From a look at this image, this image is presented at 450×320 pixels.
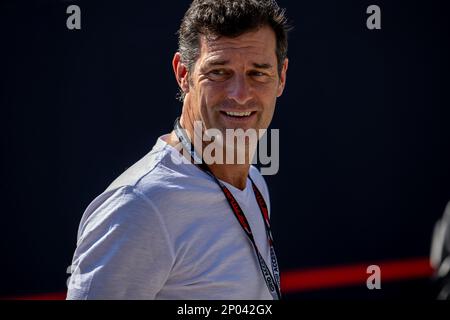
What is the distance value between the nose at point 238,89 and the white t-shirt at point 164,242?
260mm

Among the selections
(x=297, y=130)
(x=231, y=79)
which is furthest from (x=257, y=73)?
(x=297, y=130)

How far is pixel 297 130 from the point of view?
162 inches

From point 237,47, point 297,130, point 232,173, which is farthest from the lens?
point 297,130

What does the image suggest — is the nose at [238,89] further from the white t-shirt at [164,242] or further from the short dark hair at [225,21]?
the white t-shirt at [164,242]

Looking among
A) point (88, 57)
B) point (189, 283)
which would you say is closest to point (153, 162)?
point (189, 283)

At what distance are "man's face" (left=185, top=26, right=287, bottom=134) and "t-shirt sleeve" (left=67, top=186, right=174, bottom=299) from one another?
0.44m

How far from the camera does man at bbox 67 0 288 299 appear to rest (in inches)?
68.8

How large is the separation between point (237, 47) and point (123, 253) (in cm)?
77

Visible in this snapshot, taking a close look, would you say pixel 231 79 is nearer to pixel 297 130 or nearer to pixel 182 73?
pixel 182 73

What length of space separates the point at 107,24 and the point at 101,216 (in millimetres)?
2281

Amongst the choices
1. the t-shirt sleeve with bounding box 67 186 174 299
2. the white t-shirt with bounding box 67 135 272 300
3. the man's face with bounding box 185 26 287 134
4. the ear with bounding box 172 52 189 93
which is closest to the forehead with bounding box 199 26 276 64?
the man's face with bounding box 185 26 287 134

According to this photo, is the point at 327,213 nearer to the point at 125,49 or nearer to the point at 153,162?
the point at 125,49

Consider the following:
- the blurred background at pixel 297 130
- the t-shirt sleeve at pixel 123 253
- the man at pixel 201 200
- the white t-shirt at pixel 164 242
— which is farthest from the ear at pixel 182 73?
the blurred background at pixel 297 130

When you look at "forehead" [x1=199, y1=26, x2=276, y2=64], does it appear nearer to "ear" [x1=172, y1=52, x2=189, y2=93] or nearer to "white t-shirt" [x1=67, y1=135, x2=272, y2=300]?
"ear" [x1=172, y1=52, x2=189, y2=93]
